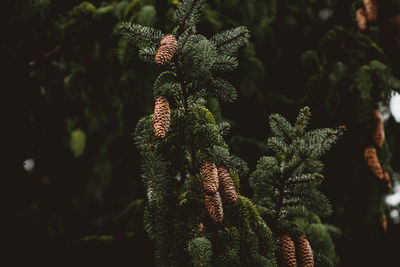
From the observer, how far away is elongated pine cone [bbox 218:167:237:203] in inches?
40.3

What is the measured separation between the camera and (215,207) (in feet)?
3.19

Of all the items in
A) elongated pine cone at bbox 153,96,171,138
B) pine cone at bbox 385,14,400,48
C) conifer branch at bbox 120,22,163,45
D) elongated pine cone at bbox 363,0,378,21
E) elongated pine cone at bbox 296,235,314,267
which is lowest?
elongated pine cone at bbox 296,235,314,267

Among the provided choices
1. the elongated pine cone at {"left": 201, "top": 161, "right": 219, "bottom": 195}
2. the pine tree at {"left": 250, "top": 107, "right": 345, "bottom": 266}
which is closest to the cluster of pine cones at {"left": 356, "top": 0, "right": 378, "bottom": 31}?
the pine tree at {"left": 250, "top": 107, "right": 345, "bottom": 266}

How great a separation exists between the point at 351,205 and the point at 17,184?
2120 mm

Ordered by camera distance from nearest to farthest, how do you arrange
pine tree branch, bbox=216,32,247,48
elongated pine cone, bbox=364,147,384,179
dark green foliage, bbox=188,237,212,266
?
dark green foliage, bbox=188,237,212,266 → pine tree branch, bbox=216,32,247,48 → elongated pine cone, bbox=364,147,384,179

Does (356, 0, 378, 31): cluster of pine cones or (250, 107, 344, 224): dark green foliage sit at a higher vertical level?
(356, 0, 378, 31): cluster of pine cones

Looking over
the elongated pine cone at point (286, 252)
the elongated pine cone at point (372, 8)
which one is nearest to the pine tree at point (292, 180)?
the elongated pine cone at point (286, 252)

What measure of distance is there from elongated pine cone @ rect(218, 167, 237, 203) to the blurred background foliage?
29.0 inches

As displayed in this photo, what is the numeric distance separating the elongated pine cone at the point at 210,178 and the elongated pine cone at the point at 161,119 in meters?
0.15

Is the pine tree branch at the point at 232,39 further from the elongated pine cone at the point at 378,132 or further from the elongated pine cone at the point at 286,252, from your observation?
the elongated pine cone at the point at 378,132

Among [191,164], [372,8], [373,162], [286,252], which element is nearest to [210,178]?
[191,164]

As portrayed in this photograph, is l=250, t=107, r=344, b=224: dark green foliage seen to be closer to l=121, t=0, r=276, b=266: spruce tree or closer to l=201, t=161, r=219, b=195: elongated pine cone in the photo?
l=121, t=0, r=276, b=266: spruce tree

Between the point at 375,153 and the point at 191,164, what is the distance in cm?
134

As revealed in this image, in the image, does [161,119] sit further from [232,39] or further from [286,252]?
[286,252]
